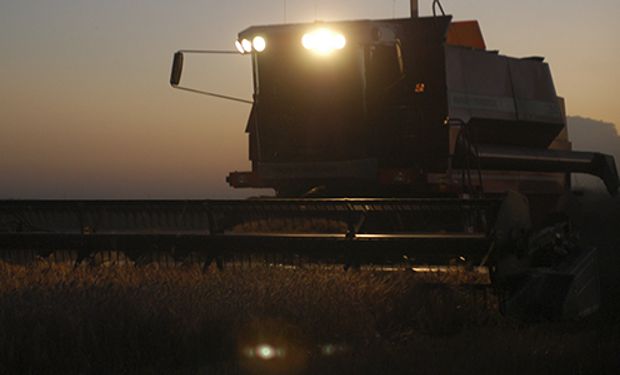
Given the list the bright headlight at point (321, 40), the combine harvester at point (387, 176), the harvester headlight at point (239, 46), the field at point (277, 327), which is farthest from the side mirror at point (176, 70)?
the field at point (277, 327)

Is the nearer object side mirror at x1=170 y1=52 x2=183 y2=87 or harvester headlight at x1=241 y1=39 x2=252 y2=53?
side mirror at x1=170 y1=52 x2=183 y2=87

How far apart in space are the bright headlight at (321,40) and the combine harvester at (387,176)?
0.6 inches

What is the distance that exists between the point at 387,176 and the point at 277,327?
4.10 meters

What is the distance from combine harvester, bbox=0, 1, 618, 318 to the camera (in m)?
6.80

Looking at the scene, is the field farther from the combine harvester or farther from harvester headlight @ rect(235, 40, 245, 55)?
harvester headlight @ rect(235, 40, 245, 55)

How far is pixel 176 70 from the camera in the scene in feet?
Result: 29.1

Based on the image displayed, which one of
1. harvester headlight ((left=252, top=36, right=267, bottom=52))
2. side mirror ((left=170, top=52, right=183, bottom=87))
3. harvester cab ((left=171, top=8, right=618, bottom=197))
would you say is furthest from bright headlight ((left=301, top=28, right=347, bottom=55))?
side mirror ((left=170, top=52, right=183, bottom=87))

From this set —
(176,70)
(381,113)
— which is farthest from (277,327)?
(381,113)

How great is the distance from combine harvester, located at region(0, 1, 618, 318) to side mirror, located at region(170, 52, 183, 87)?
0.02m

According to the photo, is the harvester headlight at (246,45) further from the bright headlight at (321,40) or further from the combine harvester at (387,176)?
the bright headlight at (321,40)

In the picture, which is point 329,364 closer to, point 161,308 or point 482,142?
point 161,308

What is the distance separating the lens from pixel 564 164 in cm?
1140

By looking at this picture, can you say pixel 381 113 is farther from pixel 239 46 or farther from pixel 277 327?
pixel 277 327

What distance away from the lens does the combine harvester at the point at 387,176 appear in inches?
268
